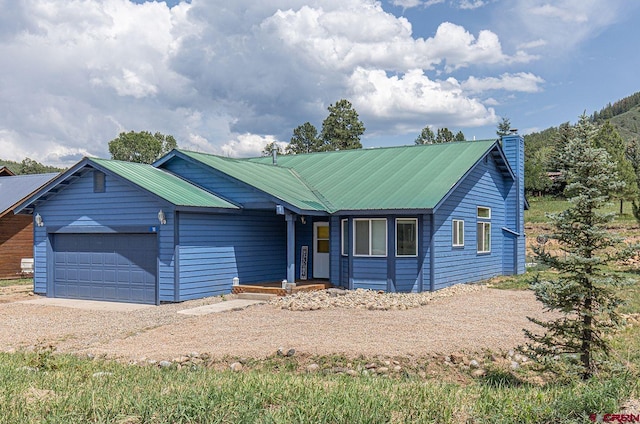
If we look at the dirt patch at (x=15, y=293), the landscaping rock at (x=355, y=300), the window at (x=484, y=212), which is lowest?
the dirt patch at (x=15, y=293)

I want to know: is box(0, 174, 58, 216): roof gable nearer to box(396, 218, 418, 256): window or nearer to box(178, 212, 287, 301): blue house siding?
box(178, 212, 287, 301): blue house siding

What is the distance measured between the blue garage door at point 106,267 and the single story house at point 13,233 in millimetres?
8322

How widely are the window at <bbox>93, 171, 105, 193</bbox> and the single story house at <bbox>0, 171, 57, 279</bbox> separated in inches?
378

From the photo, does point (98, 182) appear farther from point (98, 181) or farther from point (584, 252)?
point (584, 252)

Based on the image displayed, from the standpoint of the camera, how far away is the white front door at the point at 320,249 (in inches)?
769

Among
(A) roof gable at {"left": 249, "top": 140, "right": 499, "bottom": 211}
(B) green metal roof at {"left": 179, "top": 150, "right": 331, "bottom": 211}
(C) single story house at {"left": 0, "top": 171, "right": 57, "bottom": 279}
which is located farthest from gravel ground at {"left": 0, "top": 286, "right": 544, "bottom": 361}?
(C) single story house at {"left": 0, "top": 171, "right": 57, "bottom": 279}

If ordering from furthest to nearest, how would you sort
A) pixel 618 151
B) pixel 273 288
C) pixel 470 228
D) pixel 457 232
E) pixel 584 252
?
pixel 618 151 < pixel 470 228 < pixel 457 232 < pixel 273 288 < pixel 584 252

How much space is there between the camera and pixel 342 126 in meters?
54.5

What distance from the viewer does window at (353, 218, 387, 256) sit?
1738 centimetres

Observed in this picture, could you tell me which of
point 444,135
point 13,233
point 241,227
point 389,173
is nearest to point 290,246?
point 241,227

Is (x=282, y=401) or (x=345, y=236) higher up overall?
(x=345, y=236)

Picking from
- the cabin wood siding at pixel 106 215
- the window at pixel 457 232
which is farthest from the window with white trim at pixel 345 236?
the cabin wood siding at pixel 106 215

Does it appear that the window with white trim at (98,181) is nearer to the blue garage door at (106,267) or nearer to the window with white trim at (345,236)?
the blue garage door at (106,267)

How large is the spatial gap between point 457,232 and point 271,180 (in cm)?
614
